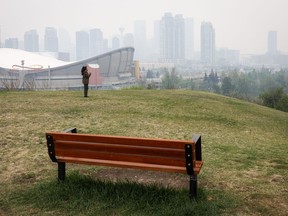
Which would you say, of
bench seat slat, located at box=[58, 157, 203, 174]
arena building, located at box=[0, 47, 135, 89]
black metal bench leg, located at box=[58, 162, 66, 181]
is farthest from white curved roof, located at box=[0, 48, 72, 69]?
bench seat slat, located at box=[58, 157, 203, 174]

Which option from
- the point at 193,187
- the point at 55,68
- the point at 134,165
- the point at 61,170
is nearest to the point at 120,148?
the point at 134,165

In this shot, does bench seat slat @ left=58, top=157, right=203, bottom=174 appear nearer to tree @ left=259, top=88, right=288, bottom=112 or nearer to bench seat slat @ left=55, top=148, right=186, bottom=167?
bench seat slat @ left=55, top=148, right=186, bottom=167

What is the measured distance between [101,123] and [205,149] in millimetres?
3258

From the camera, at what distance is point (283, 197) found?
Result: 4184 millimetres

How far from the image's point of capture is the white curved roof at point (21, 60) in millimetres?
91281

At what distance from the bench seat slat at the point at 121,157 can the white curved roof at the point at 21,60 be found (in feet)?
302

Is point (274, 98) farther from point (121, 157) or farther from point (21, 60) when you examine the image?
point (21, 60)

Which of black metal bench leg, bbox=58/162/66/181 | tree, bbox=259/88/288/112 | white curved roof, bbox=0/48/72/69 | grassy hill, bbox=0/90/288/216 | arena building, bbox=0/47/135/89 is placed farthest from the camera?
white curved roof, bbox=0/48/72/69

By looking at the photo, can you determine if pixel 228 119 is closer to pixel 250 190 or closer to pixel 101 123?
pixel 101 123

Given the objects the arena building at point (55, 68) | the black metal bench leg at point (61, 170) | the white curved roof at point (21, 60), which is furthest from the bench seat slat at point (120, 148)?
the white curved roof at point (21, 60)

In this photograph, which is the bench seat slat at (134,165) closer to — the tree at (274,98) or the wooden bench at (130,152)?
the wooden bench at (130,152)

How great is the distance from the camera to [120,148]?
12.7 ft

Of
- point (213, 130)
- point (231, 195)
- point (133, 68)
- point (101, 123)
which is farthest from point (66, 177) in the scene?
point (133, 68)

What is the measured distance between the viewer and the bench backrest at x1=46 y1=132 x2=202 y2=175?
366cm
